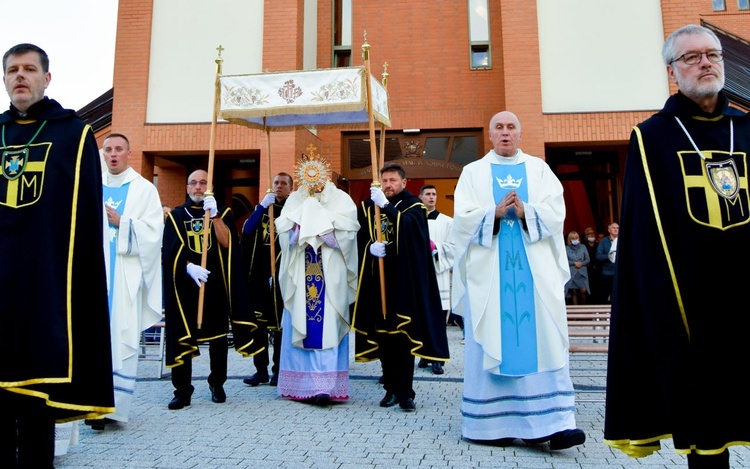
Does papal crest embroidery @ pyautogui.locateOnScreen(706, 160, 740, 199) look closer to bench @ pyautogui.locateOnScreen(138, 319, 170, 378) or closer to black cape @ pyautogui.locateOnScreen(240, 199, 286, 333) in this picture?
black cape @ pyautogui.locateOnScreen(240, 199, 286, 333)

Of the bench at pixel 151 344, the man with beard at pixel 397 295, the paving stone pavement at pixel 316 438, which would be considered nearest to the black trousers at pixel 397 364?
the man with beard at pixel 397 295

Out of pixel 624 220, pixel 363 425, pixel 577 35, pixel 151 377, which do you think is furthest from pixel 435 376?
pixel 577 35

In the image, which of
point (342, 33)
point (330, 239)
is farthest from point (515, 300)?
point (342, 33)

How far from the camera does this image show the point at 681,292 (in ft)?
8.00

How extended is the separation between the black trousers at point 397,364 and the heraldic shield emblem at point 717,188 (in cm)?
353

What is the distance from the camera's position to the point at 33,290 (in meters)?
2.61

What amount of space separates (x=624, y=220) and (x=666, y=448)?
2494 mm

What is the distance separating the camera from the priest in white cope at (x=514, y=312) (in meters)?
4.40

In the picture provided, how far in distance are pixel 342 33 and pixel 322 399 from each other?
9408 mm

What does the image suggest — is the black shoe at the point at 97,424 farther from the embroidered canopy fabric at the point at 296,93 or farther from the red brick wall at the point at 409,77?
the red brick wall at the point at 409,77

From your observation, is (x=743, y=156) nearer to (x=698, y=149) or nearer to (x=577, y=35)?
(x=698, y=149)

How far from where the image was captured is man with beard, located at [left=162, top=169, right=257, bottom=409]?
18.8ft

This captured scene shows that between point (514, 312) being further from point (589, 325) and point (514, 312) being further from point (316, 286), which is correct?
point (589, 325)

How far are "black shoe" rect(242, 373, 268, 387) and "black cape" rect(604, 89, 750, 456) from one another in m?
5.12
